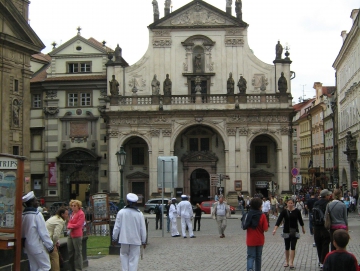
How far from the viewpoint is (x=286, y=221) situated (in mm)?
16234

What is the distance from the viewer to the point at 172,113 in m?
53.3

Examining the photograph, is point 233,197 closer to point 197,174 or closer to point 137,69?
point 197,174

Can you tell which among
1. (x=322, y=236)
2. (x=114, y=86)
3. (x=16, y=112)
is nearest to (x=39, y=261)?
(x=322, y=236)

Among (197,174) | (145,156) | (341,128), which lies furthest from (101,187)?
(341,128)

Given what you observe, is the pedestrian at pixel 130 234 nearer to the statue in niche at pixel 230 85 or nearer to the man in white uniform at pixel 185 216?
the man in white uniform at pixel 185 216

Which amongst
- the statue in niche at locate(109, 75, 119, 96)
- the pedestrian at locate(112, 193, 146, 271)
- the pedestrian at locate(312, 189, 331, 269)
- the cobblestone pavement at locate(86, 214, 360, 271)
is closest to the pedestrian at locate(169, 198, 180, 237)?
the cobblestone pavement at locate(86, 214, 360, 271)

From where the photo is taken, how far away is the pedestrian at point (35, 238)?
36.7 feet

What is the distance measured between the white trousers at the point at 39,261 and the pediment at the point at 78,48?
47.0m

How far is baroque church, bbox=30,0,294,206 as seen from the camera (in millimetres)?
53031

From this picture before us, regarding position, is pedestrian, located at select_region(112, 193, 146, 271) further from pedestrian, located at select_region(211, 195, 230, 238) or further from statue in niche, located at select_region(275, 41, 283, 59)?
statue in niche, located at select_region(275, 41, 283, 59)

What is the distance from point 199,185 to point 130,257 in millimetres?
42691

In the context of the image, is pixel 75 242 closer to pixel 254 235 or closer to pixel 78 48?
pixel 254 235

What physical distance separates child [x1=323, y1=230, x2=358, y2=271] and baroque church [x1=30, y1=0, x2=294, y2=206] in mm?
42862

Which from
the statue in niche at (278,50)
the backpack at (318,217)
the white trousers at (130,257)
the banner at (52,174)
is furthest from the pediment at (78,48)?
the white trousers at (130,257)
